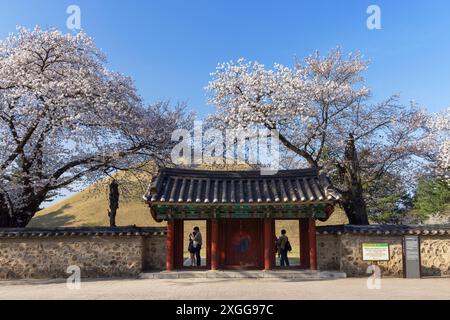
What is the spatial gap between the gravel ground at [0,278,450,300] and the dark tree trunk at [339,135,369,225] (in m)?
7.09

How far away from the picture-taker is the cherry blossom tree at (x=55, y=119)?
22.9 metres

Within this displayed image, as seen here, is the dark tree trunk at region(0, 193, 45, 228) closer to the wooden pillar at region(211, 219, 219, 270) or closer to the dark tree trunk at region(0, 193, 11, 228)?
the dark tree trunk at region(0, 193, 11, 228)

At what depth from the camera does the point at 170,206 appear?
19359 mm

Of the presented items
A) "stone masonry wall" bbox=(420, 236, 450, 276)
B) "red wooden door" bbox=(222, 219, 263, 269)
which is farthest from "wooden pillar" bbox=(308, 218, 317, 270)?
"stone masonry wall" bbox=(420, 236, 450, 276)

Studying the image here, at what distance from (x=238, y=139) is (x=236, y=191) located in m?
8.60

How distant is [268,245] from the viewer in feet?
63.8

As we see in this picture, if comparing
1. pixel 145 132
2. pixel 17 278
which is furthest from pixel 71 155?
pixel 17 278

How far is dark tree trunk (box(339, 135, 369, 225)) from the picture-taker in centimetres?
2495

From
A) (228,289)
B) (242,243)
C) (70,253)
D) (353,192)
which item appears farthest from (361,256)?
(70,253)

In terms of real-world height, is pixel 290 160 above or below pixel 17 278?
above

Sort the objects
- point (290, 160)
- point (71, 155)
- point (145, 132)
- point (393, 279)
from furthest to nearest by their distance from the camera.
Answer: point (290, 160)
point (145, 132)
point (71, 155)
point (393, 279)

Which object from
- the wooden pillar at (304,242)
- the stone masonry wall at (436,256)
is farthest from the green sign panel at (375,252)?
the wooden pillar at (304,242)

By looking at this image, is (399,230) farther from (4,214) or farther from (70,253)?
(4,214)
